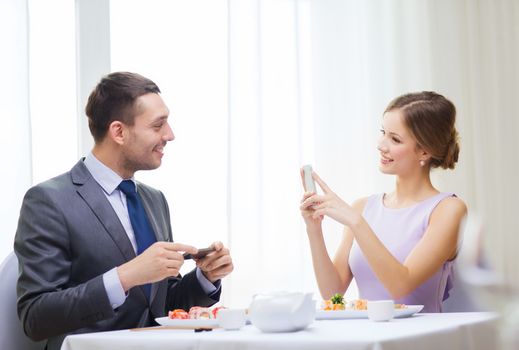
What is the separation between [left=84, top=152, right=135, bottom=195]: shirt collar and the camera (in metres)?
1.80

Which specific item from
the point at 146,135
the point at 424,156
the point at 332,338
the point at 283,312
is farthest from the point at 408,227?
the point at 332,338

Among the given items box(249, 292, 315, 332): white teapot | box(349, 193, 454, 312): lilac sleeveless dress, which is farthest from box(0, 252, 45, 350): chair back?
box(349, 193, 454, 312): lilac sleeveless dress

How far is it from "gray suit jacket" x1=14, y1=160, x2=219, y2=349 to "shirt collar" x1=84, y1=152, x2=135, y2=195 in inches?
1.5

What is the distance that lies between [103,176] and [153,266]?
0.43 metres

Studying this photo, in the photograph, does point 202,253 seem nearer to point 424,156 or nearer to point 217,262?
point 217,262

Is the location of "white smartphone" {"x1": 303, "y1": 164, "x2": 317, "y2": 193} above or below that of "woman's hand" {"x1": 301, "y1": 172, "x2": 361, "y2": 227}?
above

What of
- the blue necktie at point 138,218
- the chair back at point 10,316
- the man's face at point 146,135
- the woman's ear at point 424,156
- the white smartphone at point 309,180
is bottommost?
the chair back at point 10,316

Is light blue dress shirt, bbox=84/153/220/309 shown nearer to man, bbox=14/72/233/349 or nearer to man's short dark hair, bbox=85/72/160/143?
man, bbox=14/72/233/349

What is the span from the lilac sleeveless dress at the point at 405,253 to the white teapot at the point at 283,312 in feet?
3.06

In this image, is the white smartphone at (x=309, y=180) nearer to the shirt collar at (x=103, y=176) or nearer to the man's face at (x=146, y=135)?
the man's face at (x=146, y=135)

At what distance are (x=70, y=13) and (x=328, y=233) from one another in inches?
58.9

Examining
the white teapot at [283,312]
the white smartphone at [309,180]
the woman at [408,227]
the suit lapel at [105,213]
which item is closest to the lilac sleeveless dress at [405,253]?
the woman at [408,227]

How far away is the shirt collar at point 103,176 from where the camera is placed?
1797 millimetres

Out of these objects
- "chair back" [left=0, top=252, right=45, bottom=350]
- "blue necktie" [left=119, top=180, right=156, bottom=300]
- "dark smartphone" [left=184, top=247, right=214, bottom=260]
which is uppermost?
"blue necktie" [left=119, top=180, right=156, bottom=300]
